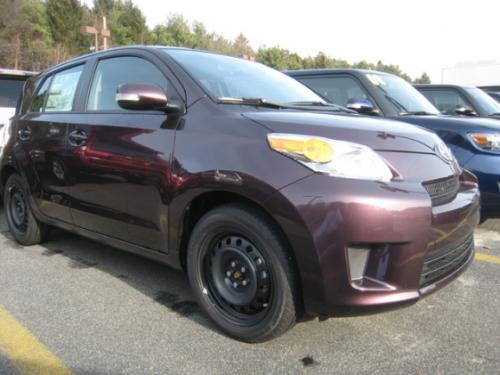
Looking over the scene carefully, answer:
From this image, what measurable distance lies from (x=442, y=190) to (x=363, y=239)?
26.1 inches

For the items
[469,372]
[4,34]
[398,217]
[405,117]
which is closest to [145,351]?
[398,217]

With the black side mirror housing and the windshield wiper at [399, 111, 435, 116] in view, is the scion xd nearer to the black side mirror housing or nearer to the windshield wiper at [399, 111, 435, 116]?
the black side mirror housing

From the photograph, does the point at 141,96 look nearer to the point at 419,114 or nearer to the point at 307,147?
the point at 307,147

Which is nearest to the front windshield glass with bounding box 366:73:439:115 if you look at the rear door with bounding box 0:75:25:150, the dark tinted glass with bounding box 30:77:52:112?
the dark tinted glass with bounding box 30:77:52:112

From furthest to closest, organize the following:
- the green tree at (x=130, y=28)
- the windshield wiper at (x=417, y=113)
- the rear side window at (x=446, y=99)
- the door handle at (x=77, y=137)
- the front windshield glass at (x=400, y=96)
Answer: the green tree at (x=130, y=28) < the rear side window at (x=446, y=99) < the front windshield glass at (x=400, y=96) < the windshield wiper at (x=417, y=113) < the door handle at (x=77, y=137)

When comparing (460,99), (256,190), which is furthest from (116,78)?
(460,99)

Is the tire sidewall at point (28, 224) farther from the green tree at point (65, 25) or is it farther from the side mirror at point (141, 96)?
the green tree at point (65, 25)

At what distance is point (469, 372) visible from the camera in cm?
205

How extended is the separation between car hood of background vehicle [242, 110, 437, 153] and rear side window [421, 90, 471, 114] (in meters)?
4.64

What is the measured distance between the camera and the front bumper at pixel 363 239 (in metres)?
1.89

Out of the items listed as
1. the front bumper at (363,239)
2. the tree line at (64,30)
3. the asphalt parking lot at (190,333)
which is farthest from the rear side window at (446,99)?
the tree line at (64,30)

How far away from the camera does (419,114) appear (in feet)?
15.9

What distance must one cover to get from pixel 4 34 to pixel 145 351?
40828 millimetres

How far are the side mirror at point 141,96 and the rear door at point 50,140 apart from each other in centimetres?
100
